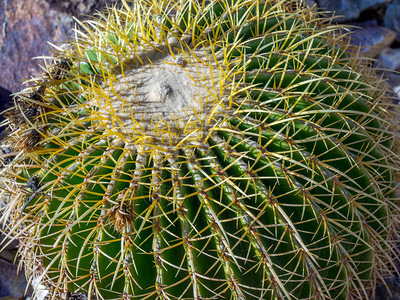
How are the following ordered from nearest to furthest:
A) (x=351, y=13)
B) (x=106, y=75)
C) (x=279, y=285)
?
1. (x=279, y=285)
2. (x=106, y=75)
3. (x=351, y=13)

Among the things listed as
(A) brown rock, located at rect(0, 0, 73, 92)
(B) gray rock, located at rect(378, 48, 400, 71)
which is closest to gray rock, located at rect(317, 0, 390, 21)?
(B) gray rock, located at rect(378, 48, 400, 71)

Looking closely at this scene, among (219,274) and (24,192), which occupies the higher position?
(24,192)

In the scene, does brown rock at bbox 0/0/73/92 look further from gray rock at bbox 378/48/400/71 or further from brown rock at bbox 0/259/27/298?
gray rock at bbox 378/48/400/71

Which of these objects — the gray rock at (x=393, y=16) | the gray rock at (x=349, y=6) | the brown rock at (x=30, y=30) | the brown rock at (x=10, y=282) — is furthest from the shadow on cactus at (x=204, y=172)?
the gray rock at (x=393, y=16)

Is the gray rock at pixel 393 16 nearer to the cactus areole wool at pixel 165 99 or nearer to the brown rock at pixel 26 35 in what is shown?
the brown rock at pixel 26 35

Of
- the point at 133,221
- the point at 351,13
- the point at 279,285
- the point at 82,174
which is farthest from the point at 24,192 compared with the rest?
the point at 351,13

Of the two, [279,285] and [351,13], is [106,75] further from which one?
[351,13]

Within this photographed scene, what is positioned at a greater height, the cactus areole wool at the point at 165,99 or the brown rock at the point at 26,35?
the cactus areole wool at the point at 165,99

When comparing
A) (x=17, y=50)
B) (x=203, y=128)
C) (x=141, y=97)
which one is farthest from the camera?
(x=17, y=50)
